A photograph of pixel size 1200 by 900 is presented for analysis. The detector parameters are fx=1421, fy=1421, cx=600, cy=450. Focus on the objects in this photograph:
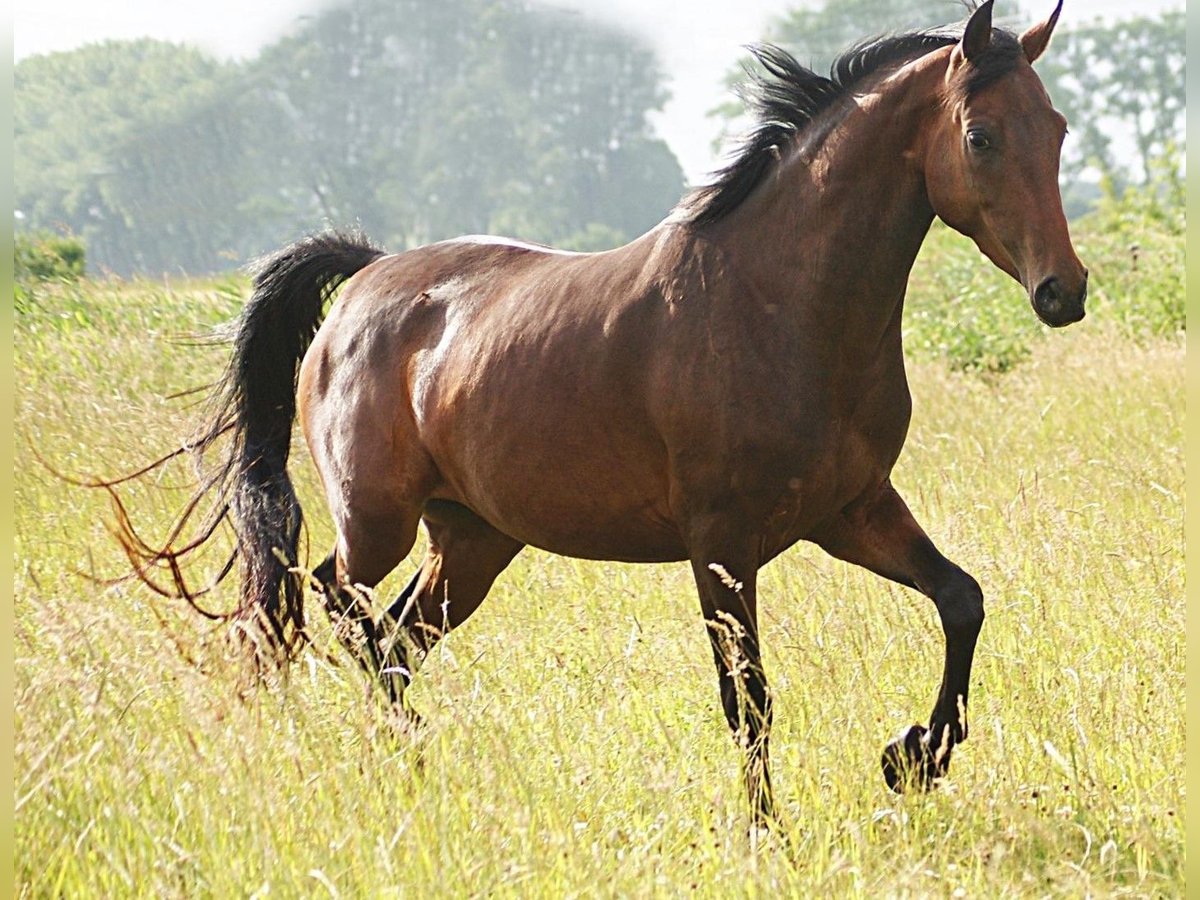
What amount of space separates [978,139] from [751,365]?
75 cm

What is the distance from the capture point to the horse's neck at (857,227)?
3.54 m

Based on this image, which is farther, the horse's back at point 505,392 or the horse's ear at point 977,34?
the horse's back at point 505,392

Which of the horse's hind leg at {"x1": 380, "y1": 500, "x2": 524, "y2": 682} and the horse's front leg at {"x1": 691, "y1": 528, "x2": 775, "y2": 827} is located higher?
the horse's front leg at {"x1": 691, "y1": 528, "x2": 775, "y2": 827}

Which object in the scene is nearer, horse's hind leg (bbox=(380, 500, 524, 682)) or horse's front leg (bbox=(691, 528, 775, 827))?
horse's front leg (bbox=(691, 528, 775, 827))

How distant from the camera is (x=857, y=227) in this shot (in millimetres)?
3561

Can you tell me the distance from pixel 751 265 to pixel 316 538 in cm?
388

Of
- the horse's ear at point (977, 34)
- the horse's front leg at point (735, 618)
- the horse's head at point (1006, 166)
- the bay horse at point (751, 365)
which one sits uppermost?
the horse's ear at point (977, 34)

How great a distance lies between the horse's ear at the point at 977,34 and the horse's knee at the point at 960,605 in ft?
4.31

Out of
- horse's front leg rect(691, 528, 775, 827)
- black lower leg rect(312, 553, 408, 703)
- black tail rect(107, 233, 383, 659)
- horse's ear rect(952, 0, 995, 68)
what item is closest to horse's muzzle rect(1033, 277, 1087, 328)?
horse's ear rect(952, 0, 995, 68)

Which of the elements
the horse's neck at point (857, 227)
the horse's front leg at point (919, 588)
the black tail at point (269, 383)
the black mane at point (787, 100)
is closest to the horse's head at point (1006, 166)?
the horse's neck at point (857, 227)

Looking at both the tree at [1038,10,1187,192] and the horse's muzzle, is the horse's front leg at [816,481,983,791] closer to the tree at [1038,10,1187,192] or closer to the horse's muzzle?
the horse's muzzle

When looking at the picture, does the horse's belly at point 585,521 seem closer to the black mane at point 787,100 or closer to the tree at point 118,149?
the black mane at point 787,100

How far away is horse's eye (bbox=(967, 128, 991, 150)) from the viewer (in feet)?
10.8

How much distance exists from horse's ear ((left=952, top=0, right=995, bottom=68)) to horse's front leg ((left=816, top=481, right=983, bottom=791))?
1117 millimetres
